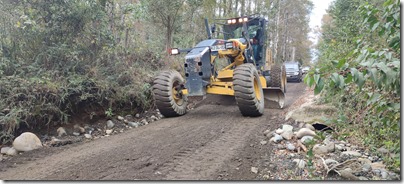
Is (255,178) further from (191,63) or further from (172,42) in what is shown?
(172,42)

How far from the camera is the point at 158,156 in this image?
13.4 ft

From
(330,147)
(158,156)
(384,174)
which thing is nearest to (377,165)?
(384,174)

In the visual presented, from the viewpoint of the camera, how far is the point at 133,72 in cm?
757

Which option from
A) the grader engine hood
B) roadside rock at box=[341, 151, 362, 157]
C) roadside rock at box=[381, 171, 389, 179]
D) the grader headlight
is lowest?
roadside rock at box=[341, 151, 362, 157]

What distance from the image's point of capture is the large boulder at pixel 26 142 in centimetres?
471

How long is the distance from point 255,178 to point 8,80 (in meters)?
4.44

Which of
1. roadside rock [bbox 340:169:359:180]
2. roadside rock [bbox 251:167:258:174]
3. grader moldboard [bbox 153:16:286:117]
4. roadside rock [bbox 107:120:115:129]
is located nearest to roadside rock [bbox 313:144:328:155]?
roadside rock [bbox 340:169:359:180]

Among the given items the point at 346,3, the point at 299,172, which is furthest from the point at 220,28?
the point at 346,3

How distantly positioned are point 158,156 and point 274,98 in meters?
4.74

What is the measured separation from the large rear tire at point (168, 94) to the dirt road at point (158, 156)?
813 mm

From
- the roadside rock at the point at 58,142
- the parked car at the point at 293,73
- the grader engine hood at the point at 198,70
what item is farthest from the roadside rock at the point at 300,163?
the parked car at the point at 293,73

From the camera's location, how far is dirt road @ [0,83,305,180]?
349cm

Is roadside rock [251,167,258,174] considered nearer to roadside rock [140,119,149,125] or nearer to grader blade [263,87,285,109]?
roadside rock [140,119,149,125]

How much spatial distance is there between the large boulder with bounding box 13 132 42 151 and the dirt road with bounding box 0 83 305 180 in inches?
6.8
